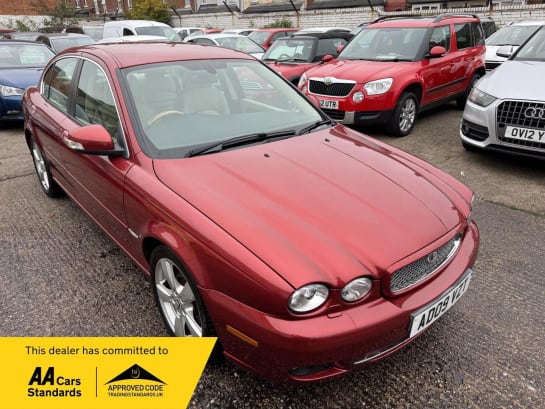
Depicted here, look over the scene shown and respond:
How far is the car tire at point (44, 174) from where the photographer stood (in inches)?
164

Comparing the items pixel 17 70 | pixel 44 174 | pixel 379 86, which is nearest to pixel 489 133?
pixel 379 86

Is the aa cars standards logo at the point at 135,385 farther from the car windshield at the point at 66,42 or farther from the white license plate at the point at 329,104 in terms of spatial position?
the car windshield at the point at 66,42

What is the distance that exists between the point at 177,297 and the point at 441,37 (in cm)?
656

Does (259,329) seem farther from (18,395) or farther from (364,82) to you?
(364,82)

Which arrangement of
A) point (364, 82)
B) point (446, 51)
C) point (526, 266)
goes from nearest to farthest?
1. point (526, 266)
2. point (364, 82)
3. point (446, 51)

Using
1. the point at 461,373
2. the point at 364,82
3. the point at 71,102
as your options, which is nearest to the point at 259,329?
the point at 461,373

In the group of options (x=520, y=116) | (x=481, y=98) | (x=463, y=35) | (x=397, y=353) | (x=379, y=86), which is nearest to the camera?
(x=397, y=353)

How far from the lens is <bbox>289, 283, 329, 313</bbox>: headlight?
5.42ft

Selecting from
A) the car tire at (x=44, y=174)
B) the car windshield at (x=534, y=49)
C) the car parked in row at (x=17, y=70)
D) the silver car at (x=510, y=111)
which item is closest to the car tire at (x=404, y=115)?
the silver car at (x=510, y=111)

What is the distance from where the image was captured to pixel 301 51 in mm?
8688

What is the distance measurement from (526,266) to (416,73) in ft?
13.0

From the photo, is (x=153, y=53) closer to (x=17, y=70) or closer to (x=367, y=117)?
(x=367, y=117)

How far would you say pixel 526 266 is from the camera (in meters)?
3.07

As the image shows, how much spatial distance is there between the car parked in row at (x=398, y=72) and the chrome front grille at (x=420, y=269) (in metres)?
4.23
